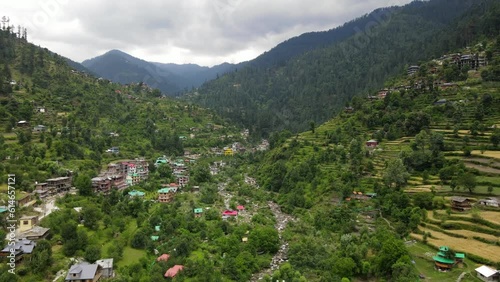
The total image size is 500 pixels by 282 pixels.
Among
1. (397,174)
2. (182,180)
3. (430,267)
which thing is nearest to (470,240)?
(430,267)

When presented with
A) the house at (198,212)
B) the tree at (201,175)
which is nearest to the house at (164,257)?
the house at (198,212)

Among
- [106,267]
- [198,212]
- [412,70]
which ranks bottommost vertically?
[106,267]

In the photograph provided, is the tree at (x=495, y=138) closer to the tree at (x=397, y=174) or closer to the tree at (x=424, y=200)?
the tree at (x=397, y=174)

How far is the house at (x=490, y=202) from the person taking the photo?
87.6 ft

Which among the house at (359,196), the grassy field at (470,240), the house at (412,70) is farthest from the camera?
the house at (412,70)

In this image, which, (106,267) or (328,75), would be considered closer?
(106,267)

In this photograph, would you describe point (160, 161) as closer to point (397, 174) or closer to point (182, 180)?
point (182, 180)

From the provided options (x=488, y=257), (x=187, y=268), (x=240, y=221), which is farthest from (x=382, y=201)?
(x=187, y=268)

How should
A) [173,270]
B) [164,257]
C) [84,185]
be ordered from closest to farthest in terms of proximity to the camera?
[173,270] → [164,257] → [84,185]

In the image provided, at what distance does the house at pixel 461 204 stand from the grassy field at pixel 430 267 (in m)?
5.16

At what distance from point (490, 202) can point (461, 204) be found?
1995 mm

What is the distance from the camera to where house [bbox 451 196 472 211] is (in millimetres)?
27531

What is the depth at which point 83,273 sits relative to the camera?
838 inches

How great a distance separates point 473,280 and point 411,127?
26098mm
